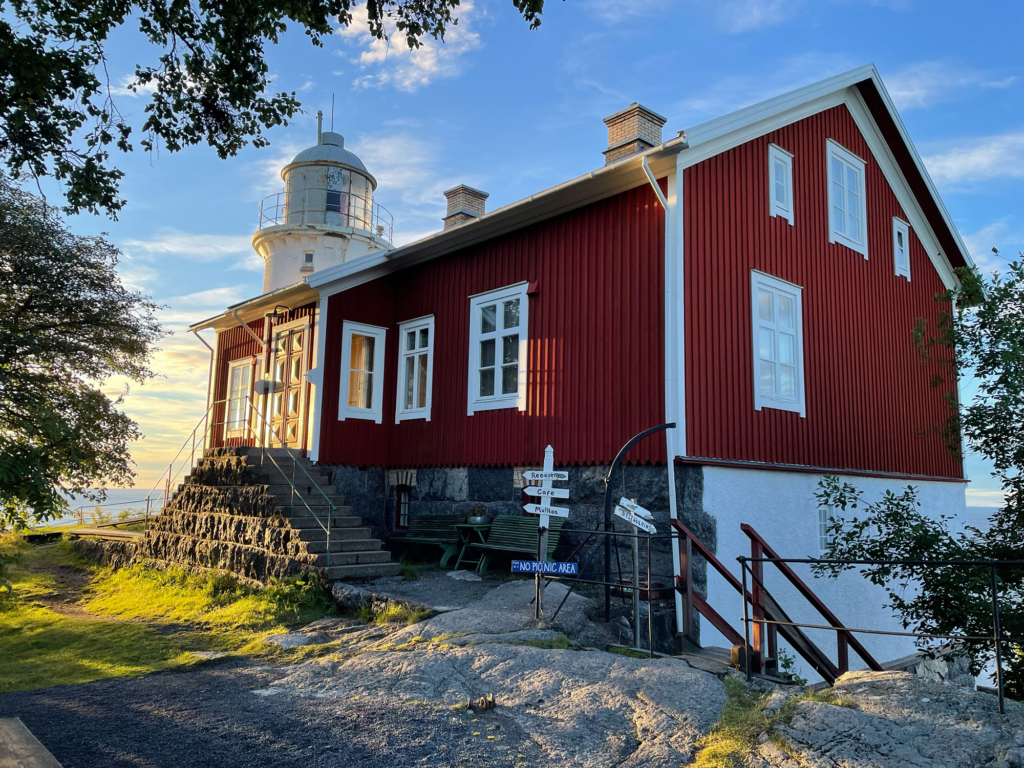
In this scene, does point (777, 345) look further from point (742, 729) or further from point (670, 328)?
point (742, 729)

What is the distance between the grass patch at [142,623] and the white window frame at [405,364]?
4.02 metres

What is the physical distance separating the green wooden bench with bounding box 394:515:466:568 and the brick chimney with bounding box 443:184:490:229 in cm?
639

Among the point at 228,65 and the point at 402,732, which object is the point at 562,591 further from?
the point at 228,65

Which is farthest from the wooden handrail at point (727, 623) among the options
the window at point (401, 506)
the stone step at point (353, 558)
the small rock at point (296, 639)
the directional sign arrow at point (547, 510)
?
the window at point (401, 506)

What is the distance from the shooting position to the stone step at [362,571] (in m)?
10.5

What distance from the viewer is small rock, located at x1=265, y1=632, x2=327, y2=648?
8539 millimetres

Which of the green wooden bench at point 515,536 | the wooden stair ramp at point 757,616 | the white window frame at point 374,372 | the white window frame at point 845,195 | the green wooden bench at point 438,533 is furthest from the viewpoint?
the white window frame at point 374,372

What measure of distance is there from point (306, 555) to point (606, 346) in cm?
501

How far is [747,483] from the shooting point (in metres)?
10.3

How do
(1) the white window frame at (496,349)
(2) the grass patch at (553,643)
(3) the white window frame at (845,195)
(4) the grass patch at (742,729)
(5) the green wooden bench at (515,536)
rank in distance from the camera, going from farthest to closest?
1. (3) the white window frame at (845,195)
2. (1) the white window frame at (496,349)
3. (5) the green wooden bench at (515,536)
4. (2) the grass patch at (553,643)
5. (4) the grass patch at (742,729)

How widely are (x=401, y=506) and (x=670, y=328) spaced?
6.48 m

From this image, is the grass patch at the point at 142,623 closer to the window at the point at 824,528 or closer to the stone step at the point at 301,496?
the stone step at the point at 301,496

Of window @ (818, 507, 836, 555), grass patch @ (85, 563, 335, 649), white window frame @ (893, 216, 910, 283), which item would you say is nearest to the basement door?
grass patch @ (85, 563, 335, 649)

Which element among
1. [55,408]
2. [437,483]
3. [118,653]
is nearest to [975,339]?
[437,483]
